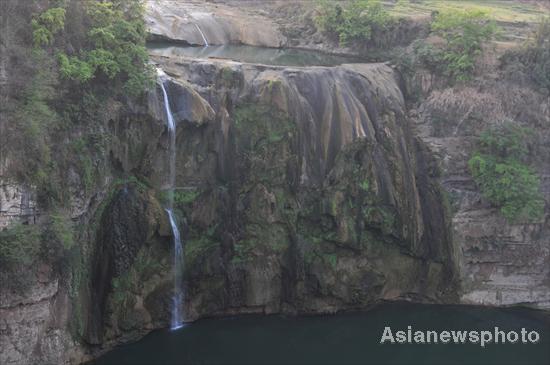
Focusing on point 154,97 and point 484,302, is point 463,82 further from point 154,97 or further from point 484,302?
point 154,97

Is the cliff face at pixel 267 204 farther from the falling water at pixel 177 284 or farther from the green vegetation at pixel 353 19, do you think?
the green vegetation at pixel 353 19

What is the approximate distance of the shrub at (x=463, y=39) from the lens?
22062 millimetres

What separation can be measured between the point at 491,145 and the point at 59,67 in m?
14.0

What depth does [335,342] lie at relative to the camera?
60.6 ft

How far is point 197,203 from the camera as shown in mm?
18703

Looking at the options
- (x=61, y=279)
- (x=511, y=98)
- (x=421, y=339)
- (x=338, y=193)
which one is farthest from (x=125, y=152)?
(x=511, y=98)

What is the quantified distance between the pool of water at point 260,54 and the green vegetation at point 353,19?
1.02m

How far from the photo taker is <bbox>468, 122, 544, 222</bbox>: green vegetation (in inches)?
776

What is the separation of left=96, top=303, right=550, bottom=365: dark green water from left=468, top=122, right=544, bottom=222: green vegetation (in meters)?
3.57

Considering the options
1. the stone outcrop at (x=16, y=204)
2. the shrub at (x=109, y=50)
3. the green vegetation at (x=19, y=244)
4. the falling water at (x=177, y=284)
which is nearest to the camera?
the green vegetation at (x=19, y=244)

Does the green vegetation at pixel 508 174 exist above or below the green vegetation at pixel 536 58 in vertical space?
below

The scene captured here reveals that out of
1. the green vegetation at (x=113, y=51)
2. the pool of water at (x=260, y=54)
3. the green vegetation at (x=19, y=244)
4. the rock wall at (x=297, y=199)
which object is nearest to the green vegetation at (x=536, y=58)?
the rock wall at (x=297, y=199)

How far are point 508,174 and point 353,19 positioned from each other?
10113 mm

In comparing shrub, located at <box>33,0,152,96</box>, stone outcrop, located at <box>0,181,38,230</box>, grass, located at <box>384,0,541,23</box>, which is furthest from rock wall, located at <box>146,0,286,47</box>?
stone outcrop, located at <box>0,181,38,230</box>
